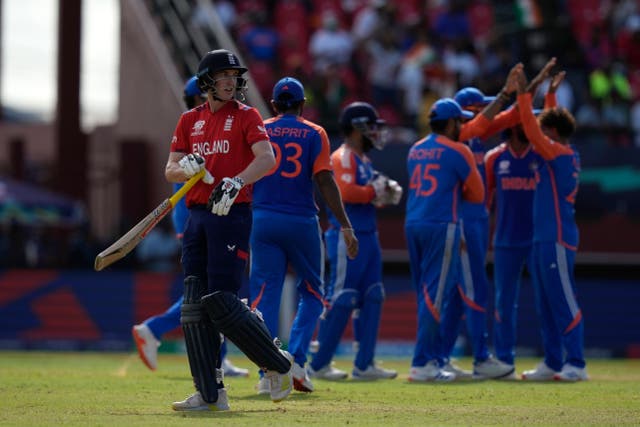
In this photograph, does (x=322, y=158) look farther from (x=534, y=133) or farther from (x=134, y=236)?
(x=534, y=133)

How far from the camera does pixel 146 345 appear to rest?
12.5 meters

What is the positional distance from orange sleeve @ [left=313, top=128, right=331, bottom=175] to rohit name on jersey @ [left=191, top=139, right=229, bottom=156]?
5.26ft

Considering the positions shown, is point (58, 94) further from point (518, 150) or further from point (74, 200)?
point (518, 150)

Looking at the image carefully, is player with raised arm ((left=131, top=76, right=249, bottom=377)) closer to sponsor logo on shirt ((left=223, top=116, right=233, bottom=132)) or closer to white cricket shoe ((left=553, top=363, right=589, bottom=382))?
sponsor logo on shirt ((left=223, top=116, right=233, bottom=132))

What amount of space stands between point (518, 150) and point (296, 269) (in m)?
3.12

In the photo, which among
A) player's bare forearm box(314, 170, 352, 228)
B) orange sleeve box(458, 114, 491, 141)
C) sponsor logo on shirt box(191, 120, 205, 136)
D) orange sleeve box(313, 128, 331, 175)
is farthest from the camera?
orange sleeve box(458, 114, 491, 141)

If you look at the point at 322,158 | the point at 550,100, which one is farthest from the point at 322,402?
the point at 550,100

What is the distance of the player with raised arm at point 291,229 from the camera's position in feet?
35.8

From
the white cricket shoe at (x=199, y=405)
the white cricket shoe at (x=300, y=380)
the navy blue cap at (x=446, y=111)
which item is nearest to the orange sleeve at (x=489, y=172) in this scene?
the navy blue cap at (x=446, y=111)

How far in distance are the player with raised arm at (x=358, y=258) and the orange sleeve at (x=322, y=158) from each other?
1.56 meters

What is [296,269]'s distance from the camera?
1111cm

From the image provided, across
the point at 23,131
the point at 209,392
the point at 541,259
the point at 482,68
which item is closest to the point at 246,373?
the point at 541,259

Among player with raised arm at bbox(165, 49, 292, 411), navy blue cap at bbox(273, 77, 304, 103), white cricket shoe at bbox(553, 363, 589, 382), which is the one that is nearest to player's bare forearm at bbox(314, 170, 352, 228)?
navy blue cap at bbox(273, 77, 304, 103)

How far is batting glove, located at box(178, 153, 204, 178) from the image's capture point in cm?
900
